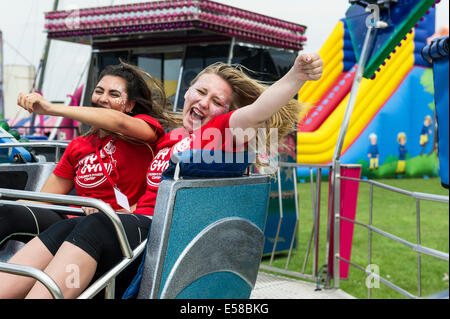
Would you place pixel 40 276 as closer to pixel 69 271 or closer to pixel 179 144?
pixel 69 271

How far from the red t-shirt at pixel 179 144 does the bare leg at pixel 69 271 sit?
0.36m

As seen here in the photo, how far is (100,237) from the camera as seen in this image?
1.54m

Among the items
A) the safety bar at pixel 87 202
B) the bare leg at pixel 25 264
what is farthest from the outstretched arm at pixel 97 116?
the bare leg at pixel 25 264

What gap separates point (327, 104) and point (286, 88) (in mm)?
8923

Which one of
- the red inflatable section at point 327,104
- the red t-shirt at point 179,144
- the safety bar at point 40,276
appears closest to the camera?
the safety bar at point 40,276

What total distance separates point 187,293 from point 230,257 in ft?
0.72

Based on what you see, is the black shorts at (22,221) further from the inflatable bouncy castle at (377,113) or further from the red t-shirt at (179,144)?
the inflatable bouncy castle at (377,113)

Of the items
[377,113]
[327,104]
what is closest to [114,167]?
[327,104]

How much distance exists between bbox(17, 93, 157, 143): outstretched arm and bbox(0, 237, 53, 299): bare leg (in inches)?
16.6

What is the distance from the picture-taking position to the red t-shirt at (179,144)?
69.1 inches

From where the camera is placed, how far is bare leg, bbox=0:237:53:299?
154 centimetres

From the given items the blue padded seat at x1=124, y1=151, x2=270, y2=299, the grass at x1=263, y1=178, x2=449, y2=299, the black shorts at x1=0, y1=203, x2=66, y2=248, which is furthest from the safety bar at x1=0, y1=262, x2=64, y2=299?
the grass at x1=263, y1=178, x2=449, y2=299

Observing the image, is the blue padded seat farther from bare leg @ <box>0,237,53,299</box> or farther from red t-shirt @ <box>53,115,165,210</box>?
red t-shirt @ <box>53,115,165,210</box>
